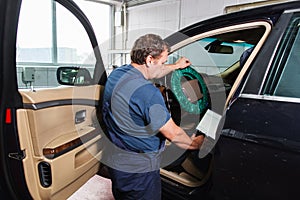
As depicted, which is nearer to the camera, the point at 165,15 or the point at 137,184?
the point at 137,184

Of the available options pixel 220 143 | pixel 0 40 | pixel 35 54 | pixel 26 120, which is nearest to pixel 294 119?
pixel 220 143

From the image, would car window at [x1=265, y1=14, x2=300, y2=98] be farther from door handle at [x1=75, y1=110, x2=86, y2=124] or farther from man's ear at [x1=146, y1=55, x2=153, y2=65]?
door handle at [x1=75, y1=110, x2=86, y2=124]

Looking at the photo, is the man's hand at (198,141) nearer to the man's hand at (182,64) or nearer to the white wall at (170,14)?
the man's hand at (182,64)

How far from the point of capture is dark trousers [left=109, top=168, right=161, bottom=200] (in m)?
1.42

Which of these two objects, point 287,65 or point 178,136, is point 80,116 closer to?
point 178,136

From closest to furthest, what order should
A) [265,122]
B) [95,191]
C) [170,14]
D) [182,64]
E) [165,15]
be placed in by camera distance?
[265,122], [182,64], [95,191], [170,14], [165,15]

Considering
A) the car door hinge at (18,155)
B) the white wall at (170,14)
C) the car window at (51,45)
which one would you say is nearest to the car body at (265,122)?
the car door hinge at (18,155)

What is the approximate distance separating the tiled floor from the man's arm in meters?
1.19

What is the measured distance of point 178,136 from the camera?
1.38 meters

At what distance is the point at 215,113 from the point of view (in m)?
1.50

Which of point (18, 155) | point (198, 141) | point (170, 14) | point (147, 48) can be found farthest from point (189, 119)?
point (170, 14)

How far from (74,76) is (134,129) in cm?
75

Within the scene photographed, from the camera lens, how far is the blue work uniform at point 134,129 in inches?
52.4

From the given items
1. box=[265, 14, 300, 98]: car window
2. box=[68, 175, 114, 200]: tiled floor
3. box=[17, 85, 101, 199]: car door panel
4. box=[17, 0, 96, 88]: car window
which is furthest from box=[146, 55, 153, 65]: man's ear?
box=[17, 0, 96, 88]: car window
